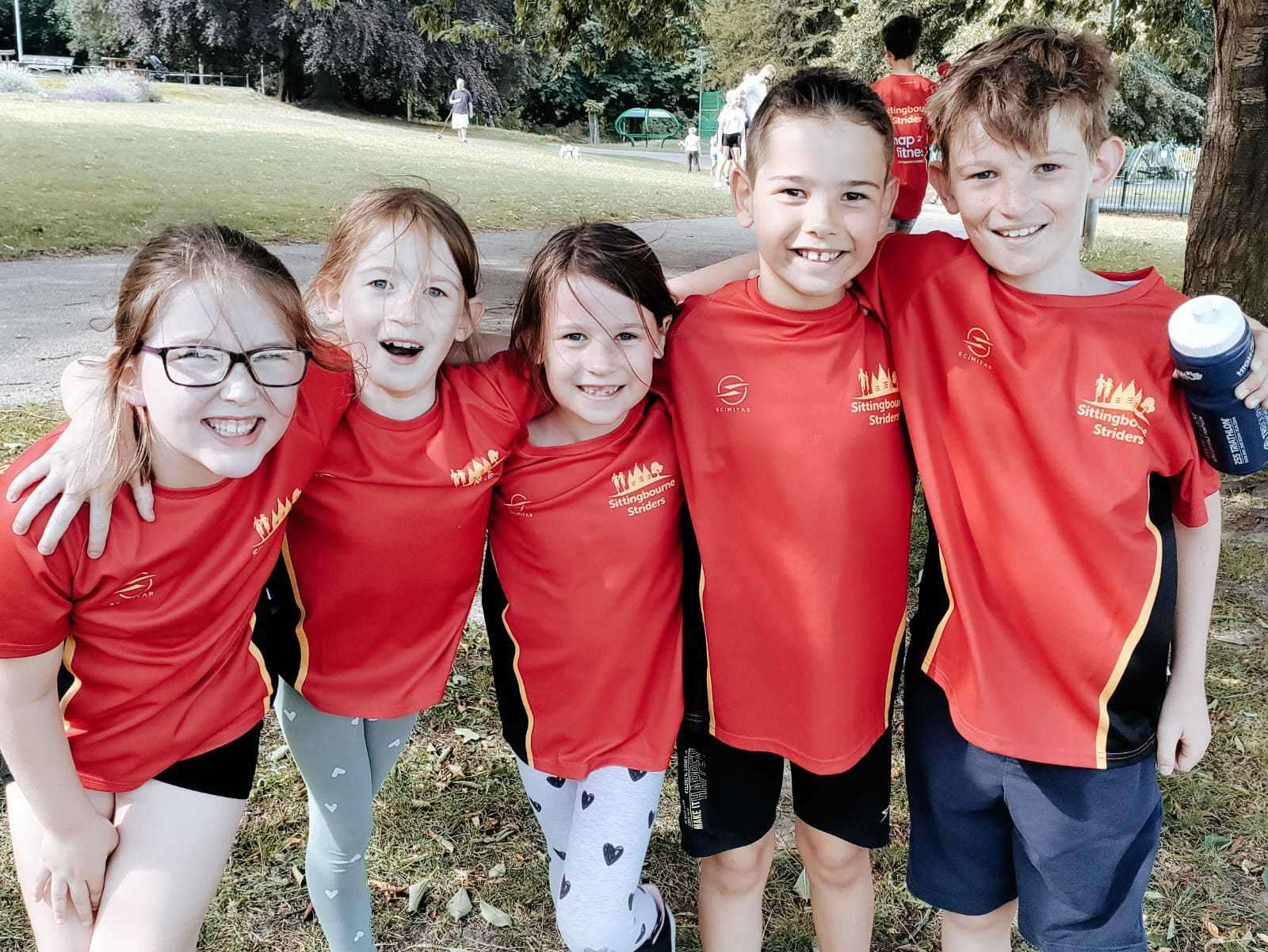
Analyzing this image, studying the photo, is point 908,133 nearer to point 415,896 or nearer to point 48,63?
point 415,896

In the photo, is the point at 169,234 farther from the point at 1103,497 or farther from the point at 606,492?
the point at 1103,497

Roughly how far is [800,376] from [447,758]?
2114 millimetres

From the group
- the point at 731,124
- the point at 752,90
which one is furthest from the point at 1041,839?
the point at 731,124

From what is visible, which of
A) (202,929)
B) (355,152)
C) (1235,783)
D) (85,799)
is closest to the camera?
(85,799)

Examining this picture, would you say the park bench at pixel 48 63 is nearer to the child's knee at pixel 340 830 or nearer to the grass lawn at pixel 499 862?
the grass lawn at pixel 499 862

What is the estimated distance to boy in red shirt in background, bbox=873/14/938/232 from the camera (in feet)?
25.2

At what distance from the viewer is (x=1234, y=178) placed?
5.74 meters

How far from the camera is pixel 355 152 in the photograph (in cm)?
2412

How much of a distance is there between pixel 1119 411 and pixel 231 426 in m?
1.72

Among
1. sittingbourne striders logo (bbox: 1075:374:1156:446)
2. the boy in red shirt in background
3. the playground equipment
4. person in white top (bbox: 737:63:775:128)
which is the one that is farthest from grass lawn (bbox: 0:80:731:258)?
the playground equipment

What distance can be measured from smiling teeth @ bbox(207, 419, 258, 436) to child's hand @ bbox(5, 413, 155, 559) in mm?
193

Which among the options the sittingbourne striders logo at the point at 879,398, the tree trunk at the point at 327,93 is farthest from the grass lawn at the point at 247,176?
the tree trunk at the point at 327,93

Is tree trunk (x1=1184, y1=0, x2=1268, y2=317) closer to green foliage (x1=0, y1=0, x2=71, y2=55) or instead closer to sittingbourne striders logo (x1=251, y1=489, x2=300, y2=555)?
sittingbourne striders logo (x1=251, y1=489, x2=300, y2=555)

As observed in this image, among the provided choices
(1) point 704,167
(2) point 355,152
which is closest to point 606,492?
(2) point 355,152
